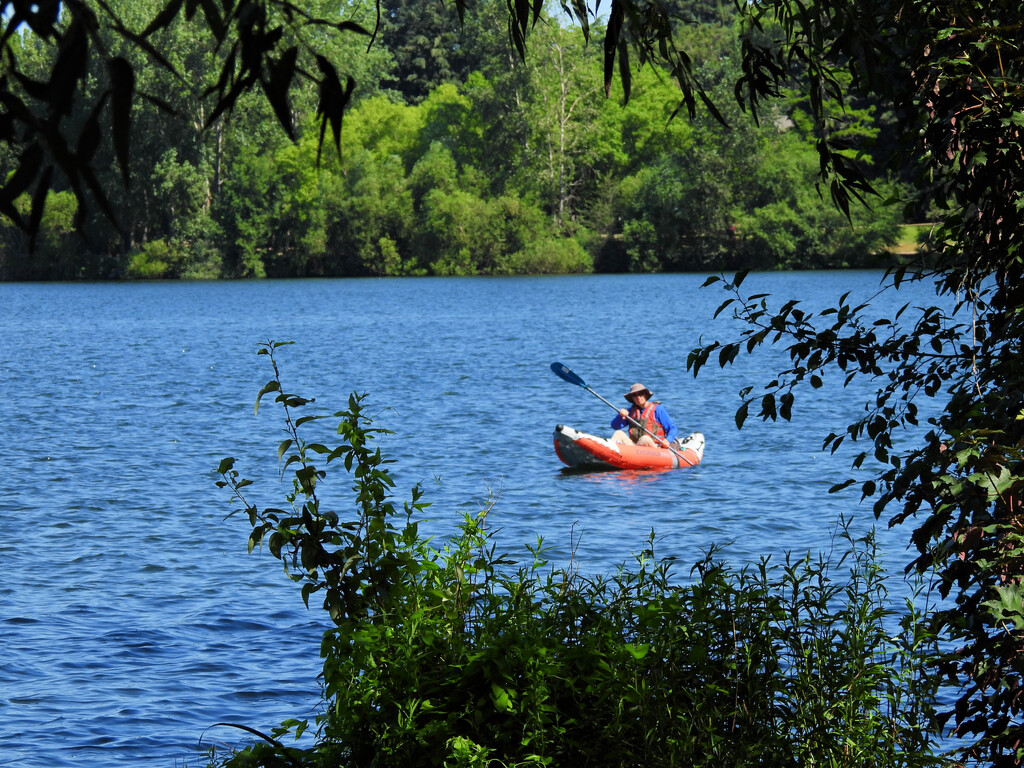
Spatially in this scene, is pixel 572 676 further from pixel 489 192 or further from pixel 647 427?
pixel 489 192

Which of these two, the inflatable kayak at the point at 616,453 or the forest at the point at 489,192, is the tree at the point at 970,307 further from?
the forest at the point at 489,192

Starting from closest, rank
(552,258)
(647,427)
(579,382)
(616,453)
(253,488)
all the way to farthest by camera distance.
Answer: (253,488) < (579,382) < (616,453) < (647,427) < (552,258)

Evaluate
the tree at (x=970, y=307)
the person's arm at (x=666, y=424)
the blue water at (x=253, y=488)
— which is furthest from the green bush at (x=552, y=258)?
the tree at (x=970, y=307)

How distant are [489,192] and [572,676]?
73.8 m

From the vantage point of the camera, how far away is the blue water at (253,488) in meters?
8.11

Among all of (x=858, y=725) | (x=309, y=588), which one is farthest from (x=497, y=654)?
(x=858, y=725)

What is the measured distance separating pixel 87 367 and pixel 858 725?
31.3 meters

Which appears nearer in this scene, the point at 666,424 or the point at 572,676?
the point at 572,676

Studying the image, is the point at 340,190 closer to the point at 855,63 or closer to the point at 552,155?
the point at 552,155

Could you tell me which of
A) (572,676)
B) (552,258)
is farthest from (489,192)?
(572,676)

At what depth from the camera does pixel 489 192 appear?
77.0m

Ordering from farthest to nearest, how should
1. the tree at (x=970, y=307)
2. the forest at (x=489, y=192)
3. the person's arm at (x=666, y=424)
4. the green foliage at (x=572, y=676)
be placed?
the forest at (x=489, y=192), the person's arm at (x=666, y=424), the green foliage at (x=572, y=676), the tree at (x=970, y=307)

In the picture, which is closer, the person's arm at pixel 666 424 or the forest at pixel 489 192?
the person's arm at pixel 666 424

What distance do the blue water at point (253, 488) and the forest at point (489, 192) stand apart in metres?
29.7
